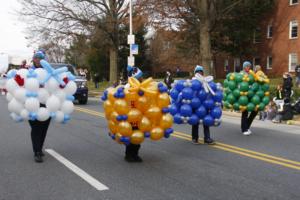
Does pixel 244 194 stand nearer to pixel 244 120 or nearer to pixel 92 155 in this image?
pixel 92 155

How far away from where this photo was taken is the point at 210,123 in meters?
10.3

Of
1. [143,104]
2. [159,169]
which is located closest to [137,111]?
[143,104]

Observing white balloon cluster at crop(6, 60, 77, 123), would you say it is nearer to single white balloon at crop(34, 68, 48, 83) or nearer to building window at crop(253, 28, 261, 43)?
single white balloon at crop(34, 68, 48, 83)

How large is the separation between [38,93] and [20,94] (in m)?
0.30

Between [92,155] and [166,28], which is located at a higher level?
[166,28]

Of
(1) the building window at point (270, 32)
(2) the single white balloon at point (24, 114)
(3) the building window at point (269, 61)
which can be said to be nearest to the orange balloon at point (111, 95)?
(2) the single white balloon at point (24, 114)

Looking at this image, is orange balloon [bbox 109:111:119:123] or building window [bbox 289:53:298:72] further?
building window [bbox 289:53:298:72]

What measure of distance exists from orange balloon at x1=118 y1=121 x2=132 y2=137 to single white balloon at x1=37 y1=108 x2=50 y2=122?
134 centimetres

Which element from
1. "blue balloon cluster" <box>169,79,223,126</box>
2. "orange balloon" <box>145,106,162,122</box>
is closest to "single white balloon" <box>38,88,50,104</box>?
"orange balloon" <box>145,106,162,122</box>

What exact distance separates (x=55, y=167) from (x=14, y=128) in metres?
5.75

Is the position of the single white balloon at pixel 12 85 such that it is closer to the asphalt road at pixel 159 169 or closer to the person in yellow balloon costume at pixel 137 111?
the asphalt road at pixel 159 169

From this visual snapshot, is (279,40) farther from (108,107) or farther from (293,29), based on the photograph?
(108,107)

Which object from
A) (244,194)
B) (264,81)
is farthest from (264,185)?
(264,81)

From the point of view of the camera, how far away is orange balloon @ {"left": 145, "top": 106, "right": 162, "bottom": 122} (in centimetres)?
787
